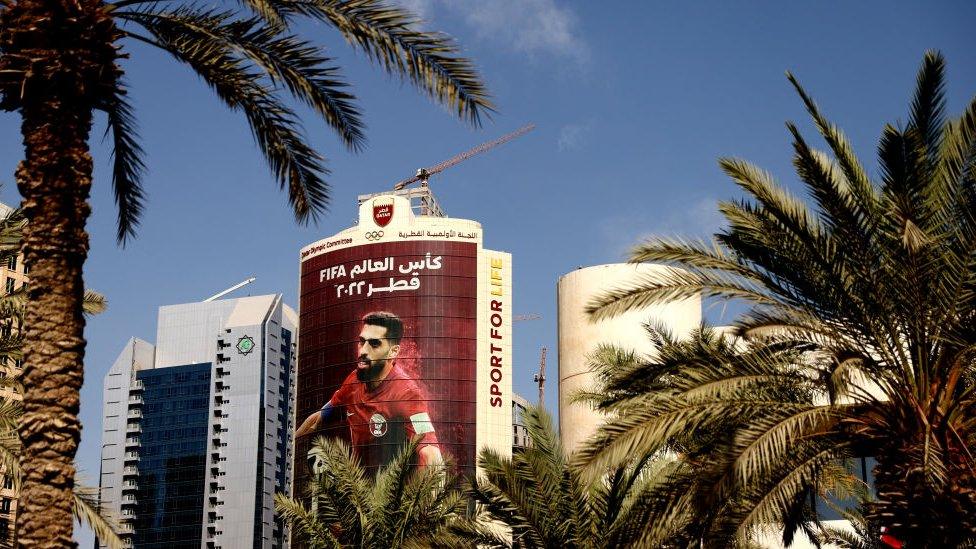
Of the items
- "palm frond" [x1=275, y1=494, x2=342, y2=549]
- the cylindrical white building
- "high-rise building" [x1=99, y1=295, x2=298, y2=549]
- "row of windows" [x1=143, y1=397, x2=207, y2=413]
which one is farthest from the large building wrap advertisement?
"palm frond" [x1=275, y1=494, x2=342, y2=549]

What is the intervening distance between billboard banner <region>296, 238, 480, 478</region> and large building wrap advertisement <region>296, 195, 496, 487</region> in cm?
9

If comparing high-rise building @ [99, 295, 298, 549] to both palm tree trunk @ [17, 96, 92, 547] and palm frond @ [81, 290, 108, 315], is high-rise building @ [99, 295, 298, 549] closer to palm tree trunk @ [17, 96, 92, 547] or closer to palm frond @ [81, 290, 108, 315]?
palm frond @ [81, 290, 108, 315]

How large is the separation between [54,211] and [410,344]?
97.3 meters

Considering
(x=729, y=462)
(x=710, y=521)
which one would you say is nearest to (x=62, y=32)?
(x=729, y=462)

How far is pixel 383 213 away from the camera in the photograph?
114000 mm

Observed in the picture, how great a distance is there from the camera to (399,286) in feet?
366

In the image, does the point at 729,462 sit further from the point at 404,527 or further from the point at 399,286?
the point at 399,286

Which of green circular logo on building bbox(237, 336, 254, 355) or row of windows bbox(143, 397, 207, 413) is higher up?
green circular logo on building bbox(237, 336, 254, 355)

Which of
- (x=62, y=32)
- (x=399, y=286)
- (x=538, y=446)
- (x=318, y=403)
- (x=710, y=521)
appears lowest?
(x=710, y=521)

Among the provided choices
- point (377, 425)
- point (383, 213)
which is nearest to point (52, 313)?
point (377, 425)

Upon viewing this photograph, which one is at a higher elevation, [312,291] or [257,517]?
[312,291]

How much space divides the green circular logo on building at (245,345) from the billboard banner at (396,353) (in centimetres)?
5832

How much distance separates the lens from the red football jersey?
357 ft

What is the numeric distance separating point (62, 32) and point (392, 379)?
9750 cm
